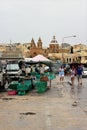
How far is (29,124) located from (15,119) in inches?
49.6

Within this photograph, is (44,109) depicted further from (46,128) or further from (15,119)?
(46,128)

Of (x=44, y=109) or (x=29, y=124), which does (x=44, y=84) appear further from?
(x=29, y=124)

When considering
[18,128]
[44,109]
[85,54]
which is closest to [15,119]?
[18,128]

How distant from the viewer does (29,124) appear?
496 inches

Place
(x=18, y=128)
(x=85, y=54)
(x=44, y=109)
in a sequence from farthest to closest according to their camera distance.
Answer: (x=85, y=54) → (x=44, y=109) → (x=18, y=128)

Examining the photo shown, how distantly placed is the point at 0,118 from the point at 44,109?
10.4 ft

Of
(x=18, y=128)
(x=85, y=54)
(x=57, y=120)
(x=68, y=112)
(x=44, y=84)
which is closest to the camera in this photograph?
(x=18, y=128)

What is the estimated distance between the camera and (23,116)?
14.6m

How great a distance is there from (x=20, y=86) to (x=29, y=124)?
1287 centimetres

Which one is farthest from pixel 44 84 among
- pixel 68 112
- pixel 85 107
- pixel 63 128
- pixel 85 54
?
pixel 85 54

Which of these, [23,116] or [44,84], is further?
[44,84]

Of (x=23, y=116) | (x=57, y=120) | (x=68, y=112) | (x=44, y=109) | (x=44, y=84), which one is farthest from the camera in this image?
(x=44, y=84)

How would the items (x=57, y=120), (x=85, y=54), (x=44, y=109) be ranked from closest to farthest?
(x=57, y=120)
(x=44, y=109)
(x=85, y=54)

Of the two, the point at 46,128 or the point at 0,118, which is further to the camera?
the point at 0,118
